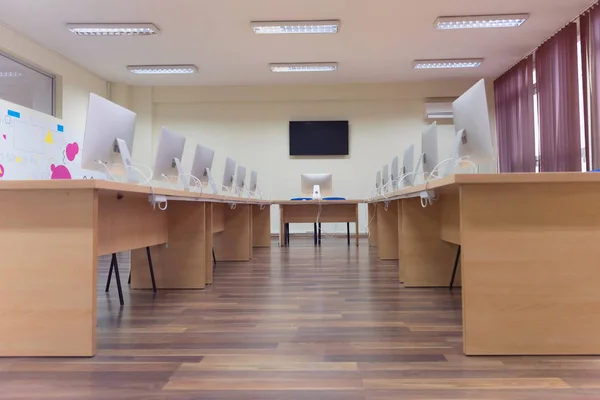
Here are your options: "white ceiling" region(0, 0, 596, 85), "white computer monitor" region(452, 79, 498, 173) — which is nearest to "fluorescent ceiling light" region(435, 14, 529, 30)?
"white ceiling" region(0, 0, 596, 85)

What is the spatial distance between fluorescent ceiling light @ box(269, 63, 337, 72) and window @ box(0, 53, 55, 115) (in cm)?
343

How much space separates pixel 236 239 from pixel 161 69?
3.93 metres

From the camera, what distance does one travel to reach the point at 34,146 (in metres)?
5.31

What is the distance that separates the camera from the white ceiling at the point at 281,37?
15.6 ft

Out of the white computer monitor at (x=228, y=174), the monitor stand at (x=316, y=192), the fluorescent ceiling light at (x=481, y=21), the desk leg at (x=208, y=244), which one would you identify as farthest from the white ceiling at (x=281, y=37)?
the desk leg at (x=208, y=244)

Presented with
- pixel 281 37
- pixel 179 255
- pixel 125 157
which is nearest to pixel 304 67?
pixel 281 37

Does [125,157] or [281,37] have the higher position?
[281,37]

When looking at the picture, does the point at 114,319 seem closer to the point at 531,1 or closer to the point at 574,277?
the point at 574,277

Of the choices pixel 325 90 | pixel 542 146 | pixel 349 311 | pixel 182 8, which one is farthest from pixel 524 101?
pixel 349 311

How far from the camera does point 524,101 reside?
6.56 m

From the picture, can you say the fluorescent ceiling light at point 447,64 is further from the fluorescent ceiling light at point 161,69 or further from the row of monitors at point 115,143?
the row of monitors at point 115,143

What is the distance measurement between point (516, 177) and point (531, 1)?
4232 mm

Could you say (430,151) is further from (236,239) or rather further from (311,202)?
(311,202)

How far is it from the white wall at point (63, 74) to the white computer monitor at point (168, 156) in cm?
392
